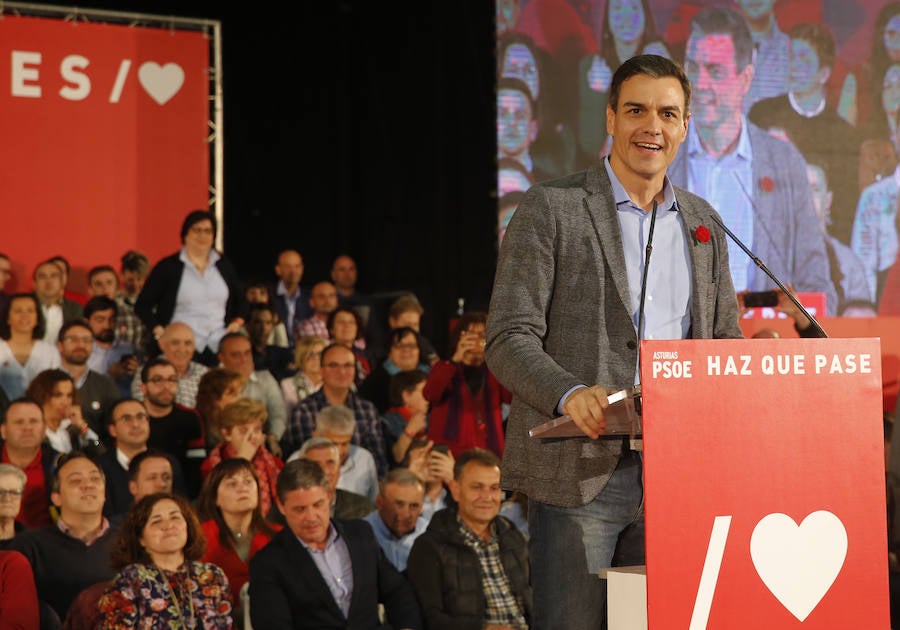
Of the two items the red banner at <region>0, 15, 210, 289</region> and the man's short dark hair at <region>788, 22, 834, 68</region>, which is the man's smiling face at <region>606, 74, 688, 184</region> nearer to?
the man's short dark hair at <region>788, 22, 834, 68</region>

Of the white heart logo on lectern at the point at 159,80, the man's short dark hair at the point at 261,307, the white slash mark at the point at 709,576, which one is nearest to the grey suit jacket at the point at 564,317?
the white slash mark at the point at 709,576

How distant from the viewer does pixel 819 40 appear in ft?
20.8

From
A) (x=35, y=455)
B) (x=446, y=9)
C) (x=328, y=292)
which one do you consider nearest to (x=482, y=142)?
(x=446, y=9)

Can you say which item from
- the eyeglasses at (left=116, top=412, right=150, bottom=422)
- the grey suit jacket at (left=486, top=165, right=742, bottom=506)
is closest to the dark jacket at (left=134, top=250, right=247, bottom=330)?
the eyeglasses at (left=116, top=412, right=150, bottom=422)

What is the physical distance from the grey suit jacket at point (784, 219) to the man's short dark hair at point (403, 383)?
5.37 feet

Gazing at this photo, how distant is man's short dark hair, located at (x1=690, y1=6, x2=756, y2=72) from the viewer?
6.29 m

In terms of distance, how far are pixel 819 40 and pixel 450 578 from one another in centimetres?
349

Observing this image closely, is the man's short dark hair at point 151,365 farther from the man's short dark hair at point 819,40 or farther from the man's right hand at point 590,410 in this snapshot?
the man's right hand at point 590,410

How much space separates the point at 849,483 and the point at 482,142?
7225 mm

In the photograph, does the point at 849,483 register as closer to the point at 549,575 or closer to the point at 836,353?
the point at 836,353

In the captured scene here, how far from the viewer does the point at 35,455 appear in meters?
5.18

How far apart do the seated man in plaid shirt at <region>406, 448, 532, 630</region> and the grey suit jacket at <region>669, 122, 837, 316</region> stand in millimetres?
2102

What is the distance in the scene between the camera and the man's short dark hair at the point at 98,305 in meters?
6.76

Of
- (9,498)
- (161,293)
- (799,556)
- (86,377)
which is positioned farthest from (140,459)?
(799,556)
